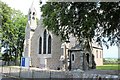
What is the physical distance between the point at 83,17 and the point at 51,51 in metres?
20.3

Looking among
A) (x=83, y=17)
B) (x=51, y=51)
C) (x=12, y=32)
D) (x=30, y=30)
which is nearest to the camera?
(x=83, y=17)

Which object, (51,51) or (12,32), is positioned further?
(12,32)

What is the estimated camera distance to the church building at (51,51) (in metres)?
31.7

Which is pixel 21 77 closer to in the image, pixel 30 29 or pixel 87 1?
pixel 87 1

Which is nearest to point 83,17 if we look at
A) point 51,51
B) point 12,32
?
point 51,51

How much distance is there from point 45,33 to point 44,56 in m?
3.85

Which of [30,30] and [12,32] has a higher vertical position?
[12,32]

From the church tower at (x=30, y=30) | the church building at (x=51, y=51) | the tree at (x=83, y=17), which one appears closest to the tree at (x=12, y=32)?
the church tower at (x=30, y=30)

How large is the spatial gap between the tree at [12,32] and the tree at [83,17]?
2723 centimetres

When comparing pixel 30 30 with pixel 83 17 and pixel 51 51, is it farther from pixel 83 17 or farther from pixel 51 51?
pixel 83 17

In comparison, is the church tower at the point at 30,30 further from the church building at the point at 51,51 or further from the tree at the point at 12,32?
the tree at the point at 12,32

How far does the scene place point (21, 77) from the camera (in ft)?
70.6

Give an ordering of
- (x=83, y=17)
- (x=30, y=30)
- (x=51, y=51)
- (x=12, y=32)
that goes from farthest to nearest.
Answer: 1. (x=12, y=32)
2. (x=30, y=30)
3. (x=51, y=51)
4. (x=83, y=17)

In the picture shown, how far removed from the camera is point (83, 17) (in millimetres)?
14422
